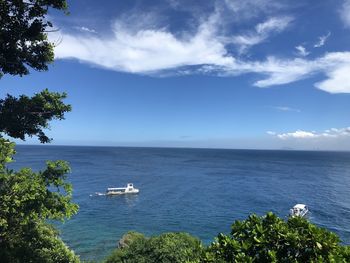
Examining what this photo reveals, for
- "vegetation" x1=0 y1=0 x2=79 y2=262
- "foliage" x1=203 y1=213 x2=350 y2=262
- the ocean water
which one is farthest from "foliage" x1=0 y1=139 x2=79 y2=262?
the ocean water

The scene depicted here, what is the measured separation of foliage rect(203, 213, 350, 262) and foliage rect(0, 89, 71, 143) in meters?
9.80

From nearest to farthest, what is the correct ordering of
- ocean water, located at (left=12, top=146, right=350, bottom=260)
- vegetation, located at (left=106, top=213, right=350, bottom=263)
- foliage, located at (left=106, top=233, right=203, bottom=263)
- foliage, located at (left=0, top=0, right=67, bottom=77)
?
vegetation, located at (left=106, top=213, right=350, bottom=263)
foliage, located at (left=0, top=0, right=67, bottom=77)
foliage, located at (left=106, top=233, right=203, bottom=263)
ocean water, located at (left=12, top=146, right=350, bottom=260)

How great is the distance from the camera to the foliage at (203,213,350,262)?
7.52m

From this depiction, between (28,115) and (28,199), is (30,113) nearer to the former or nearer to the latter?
(28,115)

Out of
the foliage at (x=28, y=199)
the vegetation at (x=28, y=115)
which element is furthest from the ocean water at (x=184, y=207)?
the vegetation at (x=28, y=115)

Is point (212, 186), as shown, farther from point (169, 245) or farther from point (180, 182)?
point (169, 245)

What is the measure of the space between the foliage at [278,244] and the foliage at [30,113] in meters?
9.80

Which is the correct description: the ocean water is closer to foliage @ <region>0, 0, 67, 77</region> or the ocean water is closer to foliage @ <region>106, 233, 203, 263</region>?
foliage @ <region>106, 233, 203, 263</region>

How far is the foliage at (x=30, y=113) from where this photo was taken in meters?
14.2

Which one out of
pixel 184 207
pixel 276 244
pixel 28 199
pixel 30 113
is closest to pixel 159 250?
pixel 28 199

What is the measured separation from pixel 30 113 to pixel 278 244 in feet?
38.0

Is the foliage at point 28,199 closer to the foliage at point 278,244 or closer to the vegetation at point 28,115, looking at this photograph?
the vegetation at point 28,115

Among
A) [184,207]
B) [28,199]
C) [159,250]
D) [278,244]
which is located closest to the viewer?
[278,244]

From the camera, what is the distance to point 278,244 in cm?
788
